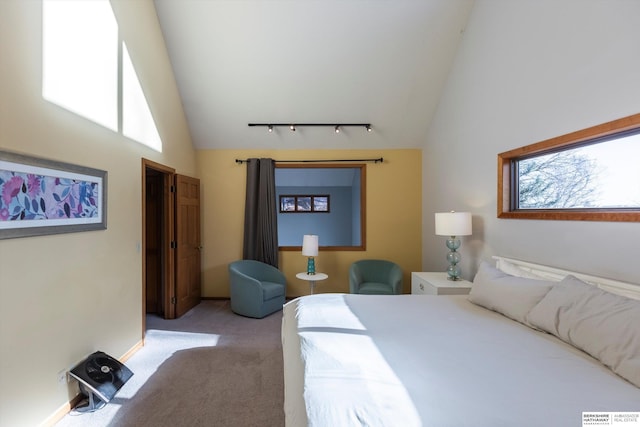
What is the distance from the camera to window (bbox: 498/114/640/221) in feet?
5.94

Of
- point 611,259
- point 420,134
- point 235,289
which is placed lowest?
point 235,289

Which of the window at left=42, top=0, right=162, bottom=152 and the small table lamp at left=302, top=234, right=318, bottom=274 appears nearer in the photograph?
the window at left=42, top=0, right=162, bottom=152

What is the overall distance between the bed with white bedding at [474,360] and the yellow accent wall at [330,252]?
Answer: 8.68 ft

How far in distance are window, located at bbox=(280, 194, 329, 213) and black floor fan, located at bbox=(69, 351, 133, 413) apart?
17.4 ft

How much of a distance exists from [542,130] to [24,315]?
148 inches

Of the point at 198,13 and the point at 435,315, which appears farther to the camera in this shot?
the point at 198,13

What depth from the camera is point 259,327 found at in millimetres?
3498

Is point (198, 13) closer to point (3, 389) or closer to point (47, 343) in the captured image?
point (47, 343)

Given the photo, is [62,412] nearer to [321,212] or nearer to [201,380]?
[201,380]

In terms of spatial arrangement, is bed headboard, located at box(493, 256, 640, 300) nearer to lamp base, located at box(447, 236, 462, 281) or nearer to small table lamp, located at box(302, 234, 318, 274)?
lamp base, located at box(447, 236, 462, 281)

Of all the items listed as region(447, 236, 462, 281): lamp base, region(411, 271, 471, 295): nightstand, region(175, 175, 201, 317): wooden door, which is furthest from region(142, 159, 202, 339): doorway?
region(447, 236, 462, 281): lamp base

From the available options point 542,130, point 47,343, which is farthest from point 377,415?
point 542,130

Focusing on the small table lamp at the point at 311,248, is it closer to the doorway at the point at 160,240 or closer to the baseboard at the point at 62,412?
the doorway at the point at 160,240

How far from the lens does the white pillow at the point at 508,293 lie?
1.85 meters
